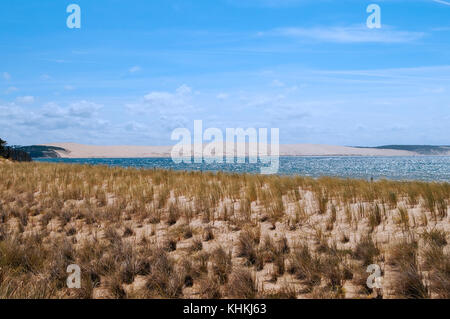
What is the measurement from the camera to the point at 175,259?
18.8 feet

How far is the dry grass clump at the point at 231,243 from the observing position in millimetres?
4617

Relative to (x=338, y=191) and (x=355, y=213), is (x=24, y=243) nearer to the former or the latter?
(x=355, y=213)

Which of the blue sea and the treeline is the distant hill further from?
the treeline

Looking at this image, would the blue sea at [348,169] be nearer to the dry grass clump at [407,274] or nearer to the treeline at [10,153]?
the treeline at [10,153]

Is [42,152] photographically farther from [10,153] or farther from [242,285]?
[242,285]

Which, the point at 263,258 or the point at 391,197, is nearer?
the point at 263,258

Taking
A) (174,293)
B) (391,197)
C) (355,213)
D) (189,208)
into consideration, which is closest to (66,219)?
(189,208)

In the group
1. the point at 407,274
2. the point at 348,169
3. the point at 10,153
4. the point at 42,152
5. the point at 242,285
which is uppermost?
the point at 42,152

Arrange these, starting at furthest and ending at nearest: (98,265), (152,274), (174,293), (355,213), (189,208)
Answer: (189,208) → (355,213) → (98,265) → (152,274) → (174,293)

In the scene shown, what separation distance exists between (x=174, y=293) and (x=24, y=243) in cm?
374

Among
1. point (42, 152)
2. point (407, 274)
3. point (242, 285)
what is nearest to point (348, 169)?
point (407, 274)

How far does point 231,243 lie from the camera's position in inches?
256

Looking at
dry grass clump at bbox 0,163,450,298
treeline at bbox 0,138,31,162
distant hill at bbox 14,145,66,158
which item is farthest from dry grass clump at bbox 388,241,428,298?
distant hill at bbox 14,145,66,158

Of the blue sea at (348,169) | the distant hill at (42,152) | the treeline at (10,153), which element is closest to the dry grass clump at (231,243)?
the blue sea at (348,169)
